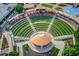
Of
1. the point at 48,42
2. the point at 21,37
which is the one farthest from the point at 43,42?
the point at 21,37

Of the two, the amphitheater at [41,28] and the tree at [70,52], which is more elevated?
the amphitheater at [41,28]

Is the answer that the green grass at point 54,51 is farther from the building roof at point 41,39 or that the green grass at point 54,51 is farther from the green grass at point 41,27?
the green grass at point 41,27

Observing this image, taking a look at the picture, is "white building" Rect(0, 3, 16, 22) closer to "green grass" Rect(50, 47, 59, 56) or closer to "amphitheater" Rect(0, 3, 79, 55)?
"amphitheater" Rect(0, 3, 79, 55)

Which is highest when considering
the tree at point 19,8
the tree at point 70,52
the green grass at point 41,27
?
the tree at point 19,8

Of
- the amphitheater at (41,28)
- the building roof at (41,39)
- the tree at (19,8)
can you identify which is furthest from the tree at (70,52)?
the tree at (19,8)

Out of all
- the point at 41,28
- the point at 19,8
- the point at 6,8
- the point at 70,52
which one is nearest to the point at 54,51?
the point at 70,52

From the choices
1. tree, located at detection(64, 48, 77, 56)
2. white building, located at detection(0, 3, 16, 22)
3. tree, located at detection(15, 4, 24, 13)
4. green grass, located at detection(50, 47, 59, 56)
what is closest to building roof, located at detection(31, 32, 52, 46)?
green grass, located at detection(50, 47, 59, 56)
